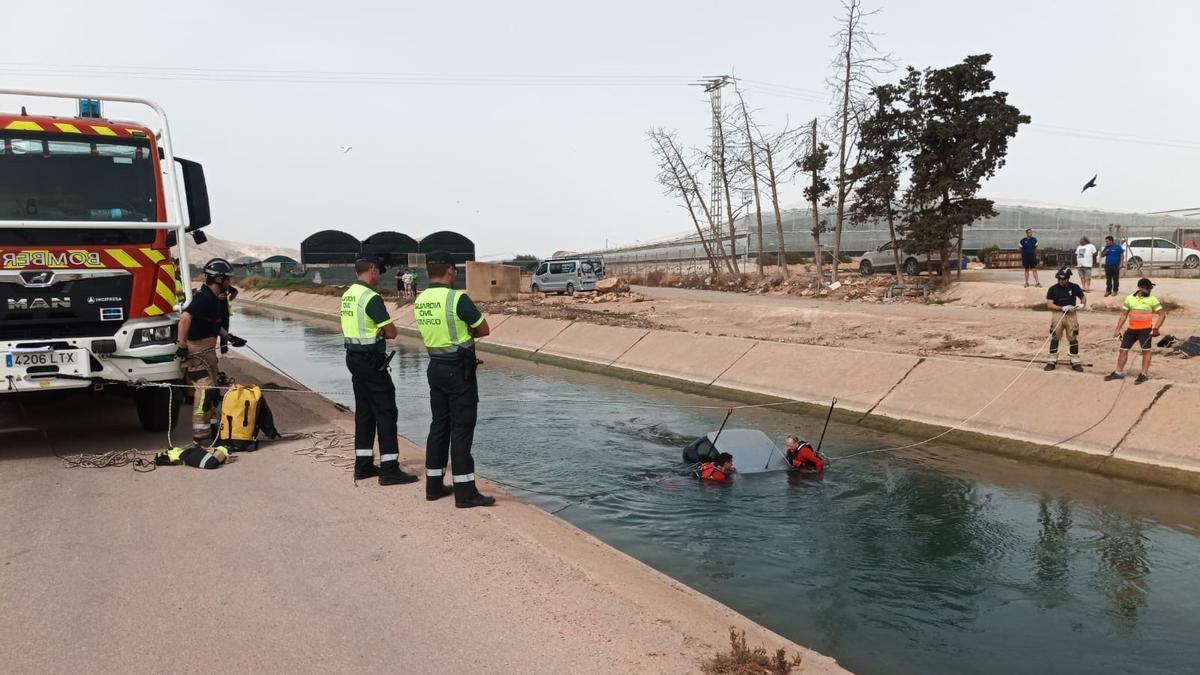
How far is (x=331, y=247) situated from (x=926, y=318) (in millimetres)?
53243

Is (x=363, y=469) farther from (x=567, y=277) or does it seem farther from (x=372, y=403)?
(x=567, y=277)

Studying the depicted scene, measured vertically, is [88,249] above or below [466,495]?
above

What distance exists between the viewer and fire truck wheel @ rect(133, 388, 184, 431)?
9.46 metres

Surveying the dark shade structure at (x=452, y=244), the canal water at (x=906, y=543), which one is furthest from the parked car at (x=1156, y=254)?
the dark shade structure at (x=452, y=244)

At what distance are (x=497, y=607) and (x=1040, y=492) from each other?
7.44 m

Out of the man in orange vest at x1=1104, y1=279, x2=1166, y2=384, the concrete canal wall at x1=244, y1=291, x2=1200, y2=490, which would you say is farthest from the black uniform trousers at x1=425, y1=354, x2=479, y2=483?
the man in orange vest at x1=1104, y1=279, x2=1166, y2=384

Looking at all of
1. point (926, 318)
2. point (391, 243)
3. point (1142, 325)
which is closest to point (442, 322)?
point (1142, 325)

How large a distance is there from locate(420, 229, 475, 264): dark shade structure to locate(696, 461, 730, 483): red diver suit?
50341mm

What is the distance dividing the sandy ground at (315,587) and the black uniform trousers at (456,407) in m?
0.43

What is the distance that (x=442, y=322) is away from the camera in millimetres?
6520

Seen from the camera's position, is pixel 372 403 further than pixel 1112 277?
No

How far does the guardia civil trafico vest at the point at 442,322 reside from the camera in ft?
21.3

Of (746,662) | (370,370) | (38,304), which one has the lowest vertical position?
(746,662)

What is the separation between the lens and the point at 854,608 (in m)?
6.23
